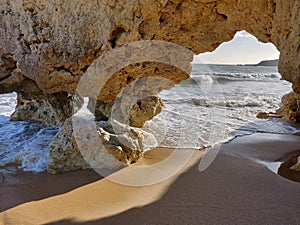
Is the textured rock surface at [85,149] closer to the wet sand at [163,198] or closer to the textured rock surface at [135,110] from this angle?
the wet sand at [163,198]

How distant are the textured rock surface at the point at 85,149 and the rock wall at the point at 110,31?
1.09 meters

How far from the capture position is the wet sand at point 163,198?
2469mm

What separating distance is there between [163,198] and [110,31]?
8.41ft

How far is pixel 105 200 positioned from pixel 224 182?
1.43 metres

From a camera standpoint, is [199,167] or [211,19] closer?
[199,167]

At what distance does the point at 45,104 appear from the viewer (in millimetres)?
6516

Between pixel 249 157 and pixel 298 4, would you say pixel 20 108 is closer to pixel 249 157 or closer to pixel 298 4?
pixel 249 157

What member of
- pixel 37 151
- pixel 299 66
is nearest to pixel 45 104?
pixel 37 151

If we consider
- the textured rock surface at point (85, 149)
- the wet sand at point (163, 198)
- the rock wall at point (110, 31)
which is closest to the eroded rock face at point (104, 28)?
the rock wall at point (110, 31)

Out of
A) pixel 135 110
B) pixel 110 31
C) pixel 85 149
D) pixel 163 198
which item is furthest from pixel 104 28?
pixel 163 198

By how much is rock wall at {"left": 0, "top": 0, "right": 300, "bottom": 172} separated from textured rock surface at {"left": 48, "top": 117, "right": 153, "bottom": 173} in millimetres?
1089

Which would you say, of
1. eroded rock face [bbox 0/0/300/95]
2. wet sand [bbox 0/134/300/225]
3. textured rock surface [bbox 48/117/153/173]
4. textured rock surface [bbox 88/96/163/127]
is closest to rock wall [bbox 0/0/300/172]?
eroded rock face [bbox 0/0/300/95]

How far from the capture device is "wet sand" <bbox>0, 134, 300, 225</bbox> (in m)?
2.47

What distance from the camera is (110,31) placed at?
396cm
